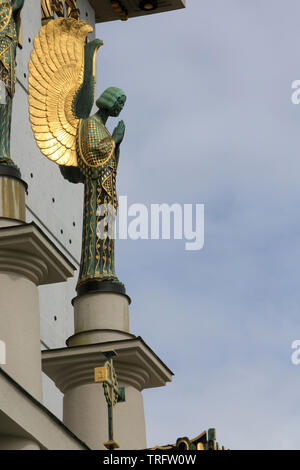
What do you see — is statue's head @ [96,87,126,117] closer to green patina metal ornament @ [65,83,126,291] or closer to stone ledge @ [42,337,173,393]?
green patina metal ornament @ [65,83,126,291]

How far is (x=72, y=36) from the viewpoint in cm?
1878

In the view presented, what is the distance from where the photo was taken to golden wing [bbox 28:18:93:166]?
1792 centimetres

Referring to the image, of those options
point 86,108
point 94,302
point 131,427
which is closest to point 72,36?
point 86,108

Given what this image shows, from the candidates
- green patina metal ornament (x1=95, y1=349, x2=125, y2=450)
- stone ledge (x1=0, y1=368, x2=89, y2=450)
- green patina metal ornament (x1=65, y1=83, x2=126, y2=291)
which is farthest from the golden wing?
stone ledge (x1=0, y1=368, x2=89, y2=450)

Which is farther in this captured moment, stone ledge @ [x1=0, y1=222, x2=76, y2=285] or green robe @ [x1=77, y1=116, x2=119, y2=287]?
green robe @ [x1=77, y1=116, x2=119, y2=287]

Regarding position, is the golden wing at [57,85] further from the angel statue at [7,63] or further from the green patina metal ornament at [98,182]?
the angel statue at [7,63]

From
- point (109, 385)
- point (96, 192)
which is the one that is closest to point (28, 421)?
point (109, 385)

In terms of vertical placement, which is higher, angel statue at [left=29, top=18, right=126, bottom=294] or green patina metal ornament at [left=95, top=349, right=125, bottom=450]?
angel statue at [left=29, top=18, right=126, bottom=294]

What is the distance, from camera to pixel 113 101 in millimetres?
18047

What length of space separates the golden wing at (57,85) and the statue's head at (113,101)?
0.40 metres

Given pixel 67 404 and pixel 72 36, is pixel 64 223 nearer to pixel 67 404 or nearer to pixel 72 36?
pixel 72 36

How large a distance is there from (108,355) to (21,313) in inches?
51.4

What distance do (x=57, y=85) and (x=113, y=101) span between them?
2.86ft
